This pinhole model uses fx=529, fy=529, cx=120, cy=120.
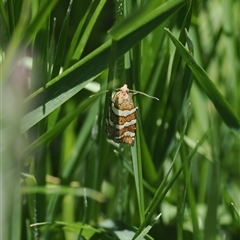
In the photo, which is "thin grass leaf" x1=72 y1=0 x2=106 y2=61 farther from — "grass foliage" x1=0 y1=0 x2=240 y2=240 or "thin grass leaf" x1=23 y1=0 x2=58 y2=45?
"thin grass leaf" x1=23 y1=0 x2=58 y2=45

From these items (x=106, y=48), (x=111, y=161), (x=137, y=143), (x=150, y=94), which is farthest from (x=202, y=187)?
(x=106, y=48)

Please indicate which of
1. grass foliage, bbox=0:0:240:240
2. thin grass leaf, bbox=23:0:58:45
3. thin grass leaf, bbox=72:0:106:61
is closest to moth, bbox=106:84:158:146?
grass foliage, bbox=0:0:240:240

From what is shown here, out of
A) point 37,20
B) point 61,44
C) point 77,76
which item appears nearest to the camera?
point 37,20

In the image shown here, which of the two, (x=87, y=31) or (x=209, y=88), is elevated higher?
(x=87, y=31)

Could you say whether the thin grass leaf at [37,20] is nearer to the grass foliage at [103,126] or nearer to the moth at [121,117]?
the grass foliage at [103,126]

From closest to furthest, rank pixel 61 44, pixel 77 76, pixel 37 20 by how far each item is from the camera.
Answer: pixel 37 20 < pixel 77 76 < pixel 61 44

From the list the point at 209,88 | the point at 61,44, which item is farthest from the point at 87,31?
the point at 209,88

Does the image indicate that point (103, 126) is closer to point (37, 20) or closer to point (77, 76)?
point (77, 76)
